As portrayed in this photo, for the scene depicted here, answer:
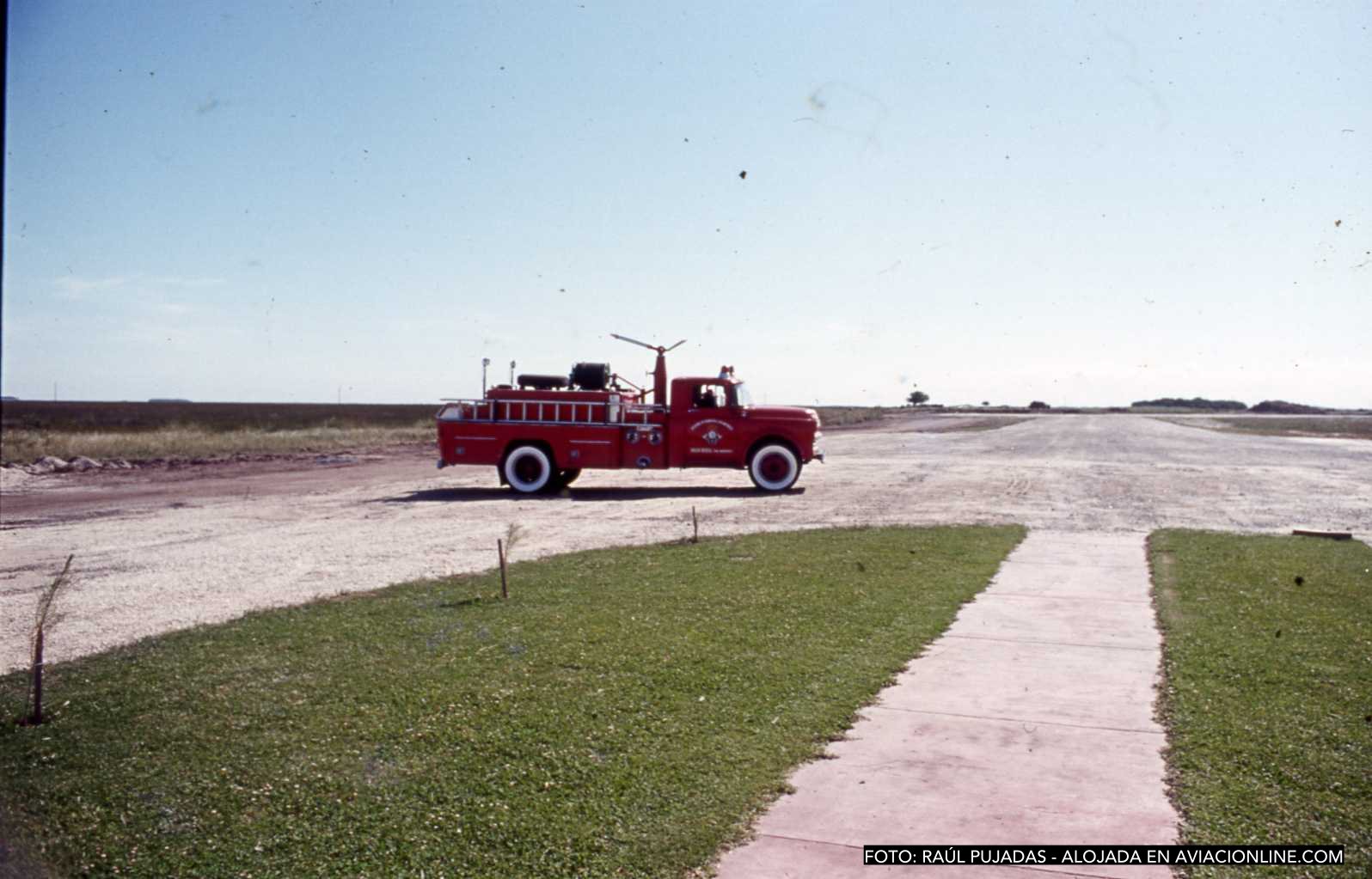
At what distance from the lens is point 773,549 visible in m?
13.2

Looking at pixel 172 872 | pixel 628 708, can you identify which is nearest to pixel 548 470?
pixel 628 708

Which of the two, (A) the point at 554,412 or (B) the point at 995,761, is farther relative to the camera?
(A) the point at 554,412

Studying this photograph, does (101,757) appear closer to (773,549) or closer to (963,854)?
(963,854)

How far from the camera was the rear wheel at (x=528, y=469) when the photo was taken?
23.0 m

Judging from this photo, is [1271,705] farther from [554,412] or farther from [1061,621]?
[554,412]

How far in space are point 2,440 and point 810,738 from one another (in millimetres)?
39194

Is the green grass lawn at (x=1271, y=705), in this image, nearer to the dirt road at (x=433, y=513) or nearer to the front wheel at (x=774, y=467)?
the dirt road at (x=433, y=513)

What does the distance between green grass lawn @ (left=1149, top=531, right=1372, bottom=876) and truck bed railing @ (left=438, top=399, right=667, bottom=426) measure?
1327 centimetres

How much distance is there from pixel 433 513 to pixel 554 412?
477cm

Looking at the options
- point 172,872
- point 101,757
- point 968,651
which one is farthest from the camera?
point 968,651

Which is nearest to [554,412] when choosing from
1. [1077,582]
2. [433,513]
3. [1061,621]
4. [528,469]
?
[528,469]

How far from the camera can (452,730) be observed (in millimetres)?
5805

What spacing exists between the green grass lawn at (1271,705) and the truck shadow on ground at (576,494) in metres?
12.6

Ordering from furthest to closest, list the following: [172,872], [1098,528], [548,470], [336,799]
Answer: [548,470] → [1098,528] → [336,799] → [172,872]
